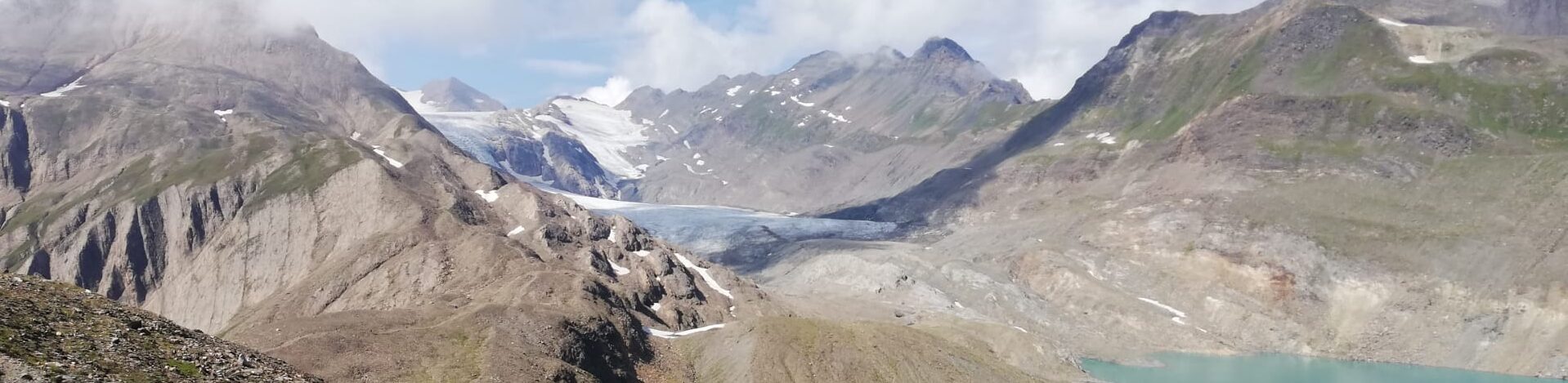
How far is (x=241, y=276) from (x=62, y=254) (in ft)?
112

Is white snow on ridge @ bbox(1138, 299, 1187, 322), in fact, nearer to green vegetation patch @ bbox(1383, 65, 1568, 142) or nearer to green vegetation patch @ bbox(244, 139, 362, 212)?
green vegetation patch @ bbox(1383, 65, 1568, 142)

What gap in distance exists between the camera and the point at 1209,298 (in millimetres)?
159625

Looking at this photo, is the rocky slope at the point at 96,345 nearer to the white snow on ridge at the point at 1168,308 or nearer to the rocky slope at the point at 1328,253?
the rocky slope at the point at 1328,253

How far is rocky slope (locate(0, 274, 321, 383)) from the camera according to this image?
32.3 metres

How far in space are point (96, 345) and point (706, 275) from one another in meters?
99.4

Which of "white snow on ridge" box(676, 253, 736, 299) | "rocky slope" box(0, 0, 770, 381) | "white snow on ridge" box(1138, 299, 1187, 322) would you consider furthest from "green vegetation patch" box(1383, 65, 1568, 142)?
"white snow on ridge" box(676, 253, 736, 299)

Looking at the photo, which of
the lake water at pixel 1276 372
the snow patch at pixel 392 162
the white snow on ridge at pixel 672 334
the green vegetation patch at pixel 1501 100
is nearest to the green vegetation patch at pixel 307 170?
the snow patch at pixel 392 162

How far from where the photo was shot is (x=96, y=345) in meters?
36.0

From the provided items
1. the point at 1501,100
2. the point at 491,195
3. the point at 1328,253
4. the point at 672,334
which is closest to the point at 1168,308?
the point at 1328,253

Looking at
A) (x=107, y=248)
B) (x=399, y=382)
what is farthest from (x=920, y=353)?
(x=107, y=248)

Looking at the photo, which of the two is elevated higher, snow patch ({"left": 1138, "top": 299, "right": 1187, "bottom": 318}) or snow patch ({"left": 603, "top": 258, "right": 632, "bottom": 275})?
snow patch ({"left": 603, "top": 258, "right": 632, "bottom": 275})

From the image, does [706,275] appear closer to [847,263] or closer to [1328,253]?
[847,263]

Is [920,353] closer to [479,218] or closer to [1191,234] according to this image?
[479,218]

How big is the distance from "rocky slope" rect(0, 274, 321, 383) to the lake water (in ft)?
355
